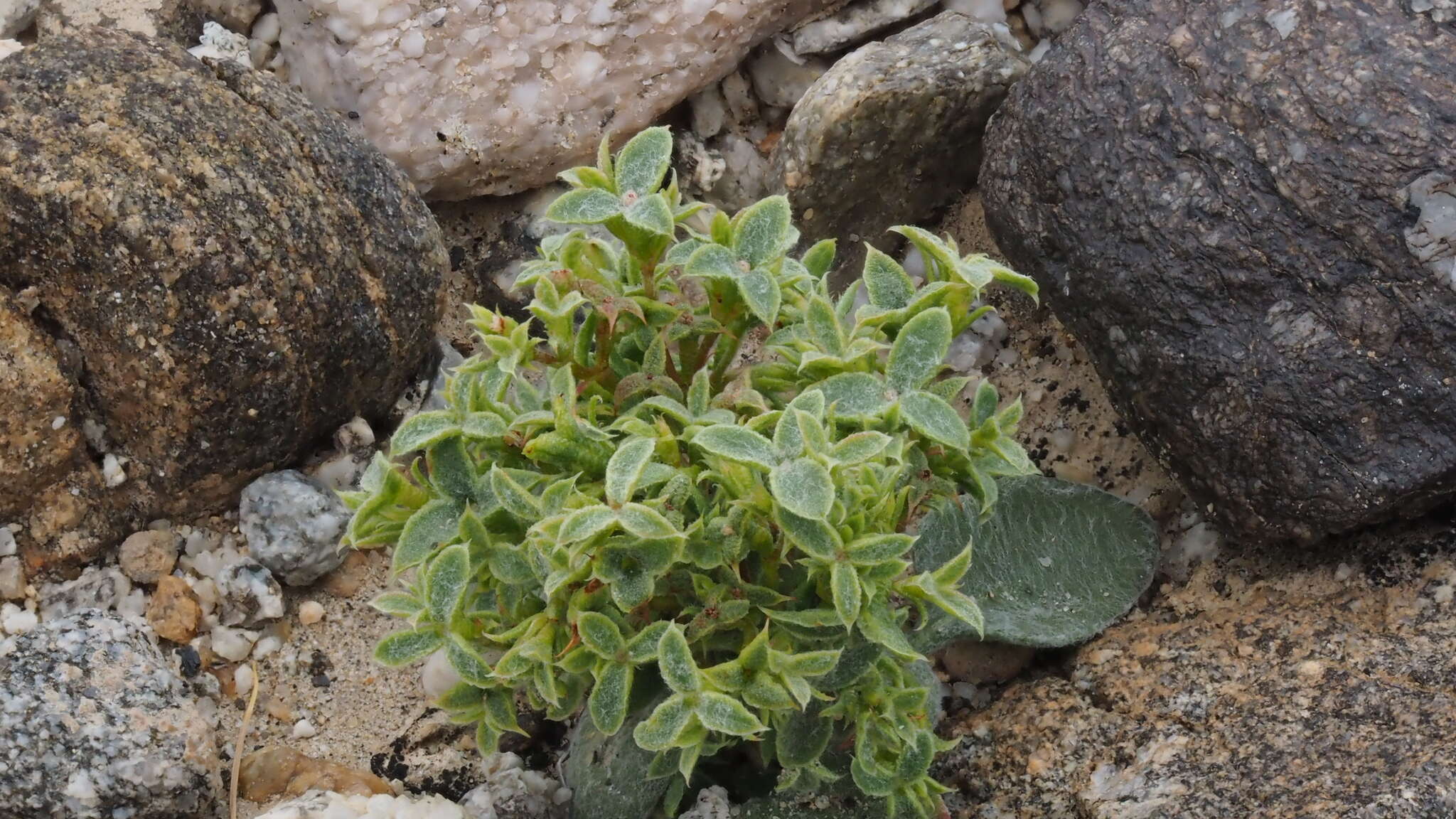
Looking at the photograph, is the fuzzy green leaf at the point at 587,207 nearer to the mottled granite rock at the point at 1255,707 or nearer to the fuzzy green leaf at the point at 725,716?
the fuzzy green leaf at the point at 725,716

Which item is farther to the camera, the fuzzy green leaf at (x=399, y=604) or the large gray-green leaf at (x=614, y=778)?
the large gray-green leaf at (x=614, y=778)

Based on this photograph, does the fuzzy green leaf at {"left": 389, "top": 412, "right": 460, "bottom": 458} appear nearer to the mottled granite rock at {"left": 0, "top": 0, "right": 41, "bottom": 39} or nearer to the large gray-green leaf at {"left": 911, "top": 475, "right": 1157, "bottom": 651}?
the large gray-green leaf at {"left": 911, "top": 475, "right": 1157, "bottom": 651}

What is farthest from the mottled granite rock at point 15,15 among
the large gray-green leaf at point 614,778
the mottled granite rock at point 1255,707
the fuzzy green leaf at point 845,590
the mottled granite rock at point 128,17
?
the mottled granite rock at point 1255,707

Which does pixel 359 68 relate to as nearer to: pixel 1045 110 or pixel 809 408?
pixel 1045 110

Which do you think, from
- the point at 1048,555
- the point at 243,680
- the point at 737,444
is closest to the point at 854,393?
the point at 737,444

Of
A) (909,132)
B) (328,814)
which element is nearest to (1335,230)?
(909,132)

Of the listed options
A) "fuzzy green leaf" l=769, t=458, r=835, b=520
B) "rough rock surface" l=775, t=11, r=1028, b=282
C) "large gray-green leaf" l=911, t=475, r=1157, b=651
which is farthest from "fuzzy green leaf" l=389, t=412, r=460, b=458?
"rough rock surface" l=775, t=11, r=1028, b=282
